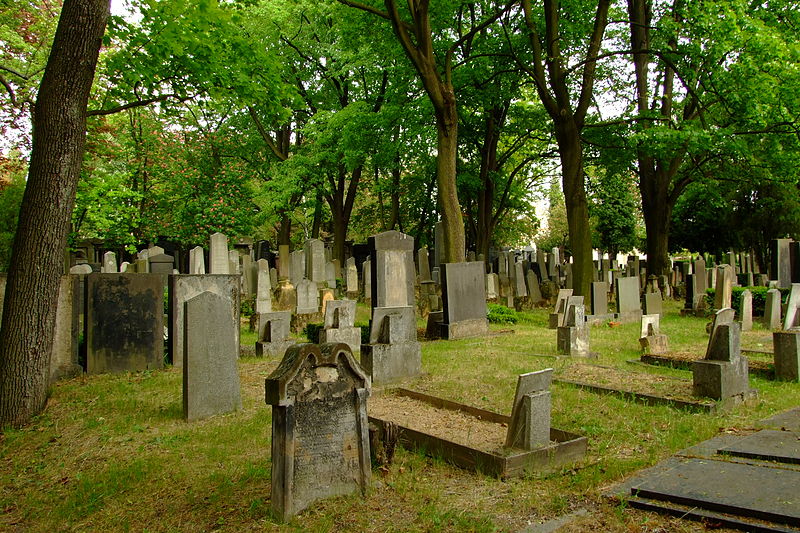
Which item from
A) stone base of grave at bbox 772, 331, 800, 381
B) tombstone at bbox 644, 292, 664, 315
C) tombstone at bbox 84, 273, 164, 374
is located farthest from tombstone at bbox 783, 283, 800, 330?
tombstone at bbox 84, 273, 164, 374

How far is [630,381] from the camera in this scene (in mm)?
7703

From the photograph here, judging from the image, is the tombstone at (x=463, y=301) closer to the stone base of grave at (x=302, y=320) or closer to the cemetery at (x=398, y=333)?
the cemetery at (x=398, y=333)

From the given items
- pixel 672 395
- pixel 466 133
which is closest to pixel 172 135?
pixel 466 133

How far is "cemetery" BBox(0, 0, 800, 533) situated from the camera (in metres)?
4.05

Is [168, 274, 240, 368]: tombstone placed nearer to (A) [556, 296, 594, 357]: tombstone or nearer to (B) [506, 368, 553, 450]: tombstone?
(B) [506, 368, 553, 450]: tombstone

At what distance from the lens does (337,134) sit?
22.7 m

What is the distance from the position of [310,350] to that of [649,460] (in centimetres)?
300

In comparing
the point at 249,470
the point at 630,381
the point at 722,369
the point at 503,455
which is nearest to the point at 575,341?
the point at 630,381

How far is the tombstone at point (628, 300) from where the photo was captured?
14.6 metres

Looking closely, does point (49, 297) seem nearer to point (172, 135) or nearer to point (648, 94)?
point (648, 94)

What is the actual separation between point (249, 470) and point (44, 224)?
12.3ft

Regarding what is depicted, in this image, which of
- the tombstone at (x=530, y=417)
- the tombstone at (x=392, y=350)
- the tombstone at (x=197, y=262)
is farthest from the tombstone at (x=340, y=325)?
the tombstone at (x=197, y=262)

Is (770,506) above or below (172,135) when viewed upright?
below

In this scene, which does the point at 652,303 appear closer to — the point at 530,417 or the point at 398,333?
the point at 398,333
